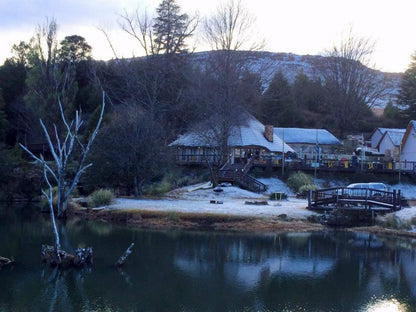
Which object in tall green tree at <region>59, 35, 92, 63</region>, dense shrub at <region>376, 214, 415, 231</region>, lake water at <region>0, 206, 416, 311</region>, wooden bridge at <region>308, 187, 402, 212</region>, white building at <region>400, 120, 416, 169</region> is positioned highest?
tall green tree at <region>59, 35, 92, 63</region>

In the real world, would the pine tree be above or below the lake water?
above

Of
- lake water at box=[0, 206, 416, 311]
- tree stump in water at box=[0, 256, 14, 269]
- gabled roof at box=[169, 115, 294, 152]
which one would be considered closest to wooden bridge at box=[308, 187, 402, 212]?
lake water at box=[0, 206, 416, 311]

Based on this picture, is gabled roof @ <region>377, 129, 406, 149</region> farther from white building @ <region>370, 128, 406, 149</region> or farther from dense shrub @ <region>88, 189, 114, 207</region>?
dense shrub @ <region>88, 189, 114, 207</region>

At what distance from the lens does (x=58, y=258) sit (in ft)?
67.4

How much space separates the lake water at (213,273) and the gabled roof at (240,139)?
24152 millimetres

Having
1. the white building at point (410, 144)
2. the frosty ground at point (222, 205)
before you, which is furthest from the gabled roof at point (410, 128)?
the frosty ground at point (222, 205)

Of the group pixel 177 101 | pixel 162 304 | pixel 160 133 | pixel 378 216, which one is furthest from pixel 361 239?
pixel 177 101

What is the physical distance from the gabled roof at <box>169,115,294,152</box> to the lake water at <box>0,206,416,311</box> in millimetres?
24152

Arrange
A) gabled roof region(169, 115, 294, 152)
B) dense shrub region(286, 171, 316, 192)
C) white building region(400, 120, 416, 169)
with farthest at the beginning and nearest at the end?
white building region(400, 120, 416, 169) → gabled roof region(169, 115, 294, 152) → dense shrub region(286, 171, 316, 192)

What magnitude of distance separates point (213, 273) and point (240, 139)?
34.5 meters

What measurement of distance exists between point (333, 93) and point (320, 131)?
588 inches

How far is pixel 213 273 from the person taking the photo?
67.8ft

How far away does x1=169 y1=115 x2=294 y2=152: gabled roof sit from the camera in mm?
53094

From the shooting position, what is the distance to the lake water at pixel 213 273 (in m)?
16.7
